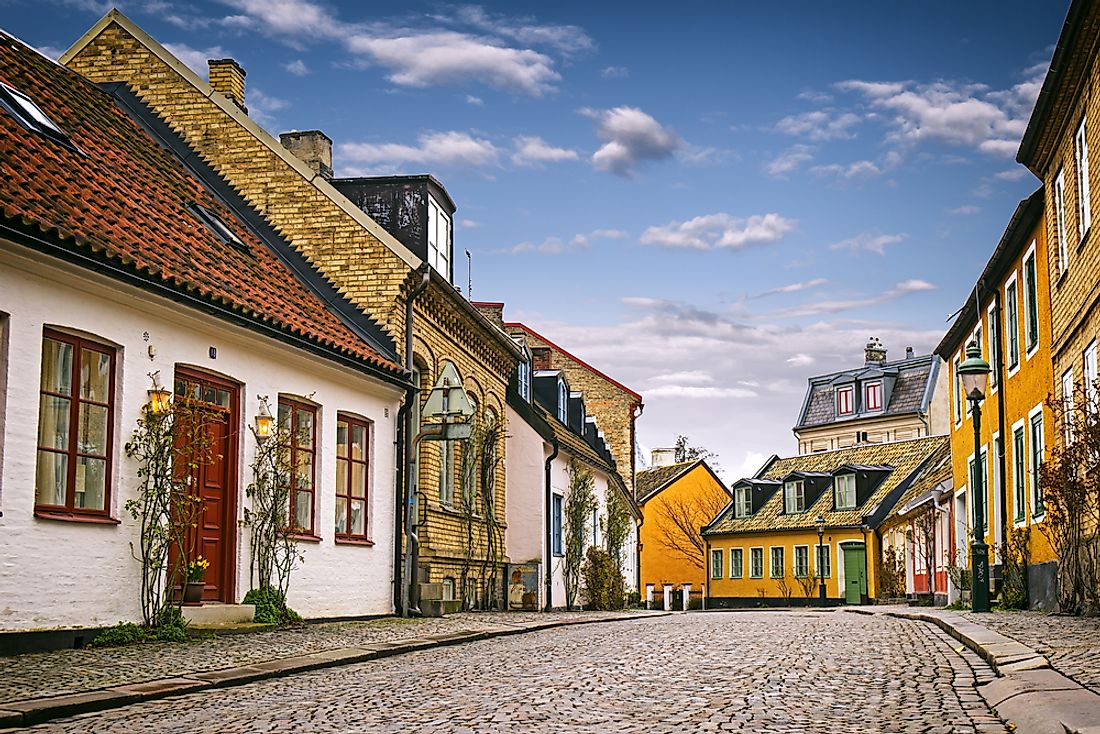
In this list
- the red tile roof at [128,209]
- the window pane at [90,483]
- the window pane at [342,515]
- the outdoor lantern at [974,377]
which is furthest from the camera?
the outdoor lantern at [974,377]

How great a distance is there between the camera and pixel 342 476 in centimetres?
1808

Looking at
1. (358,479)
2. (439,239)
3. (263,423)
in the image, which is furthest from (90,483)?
(439,239)

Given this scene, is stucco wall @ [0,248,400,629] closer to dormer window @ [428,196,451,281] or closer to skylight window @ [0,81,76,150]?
skylight window @ [0,81,76,150]

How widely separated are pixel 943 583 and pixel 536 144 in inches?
864

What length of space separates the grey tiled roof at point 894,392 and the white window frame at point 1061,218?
174 ft

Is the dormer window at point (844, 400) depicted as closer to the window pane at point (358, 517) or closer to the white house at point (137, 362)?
the white house at point (137, 362)

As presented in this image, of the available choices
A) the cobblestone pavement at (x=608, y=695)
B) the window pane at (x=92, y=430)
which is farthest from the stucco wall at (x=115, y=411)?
the cobblestone pavement at (x=608, y=695)

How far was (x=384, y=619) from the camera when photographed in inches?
723

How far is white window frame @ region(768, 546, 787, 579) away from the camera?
56.8 m

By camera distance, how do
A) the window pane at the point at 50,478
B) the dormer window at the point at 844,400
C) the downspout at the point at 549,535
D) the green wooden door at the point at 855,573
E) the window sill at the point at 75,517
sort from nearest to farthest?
the window sill at the point at 75,517 < the window pane at the point at 50,478 < the downspout at the point at 549,535 < the green wooden door at the point at 855,573 < the dormer window at the point at 844,400

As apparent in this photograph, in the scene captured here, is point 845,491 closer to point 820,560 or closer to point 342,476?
point 820,560

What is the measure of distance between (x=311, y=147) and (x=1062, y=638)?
15472mm

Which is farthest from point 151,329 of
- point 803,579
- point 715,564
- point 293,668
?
point 715,564

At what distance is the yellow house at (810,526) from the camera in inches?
2069
